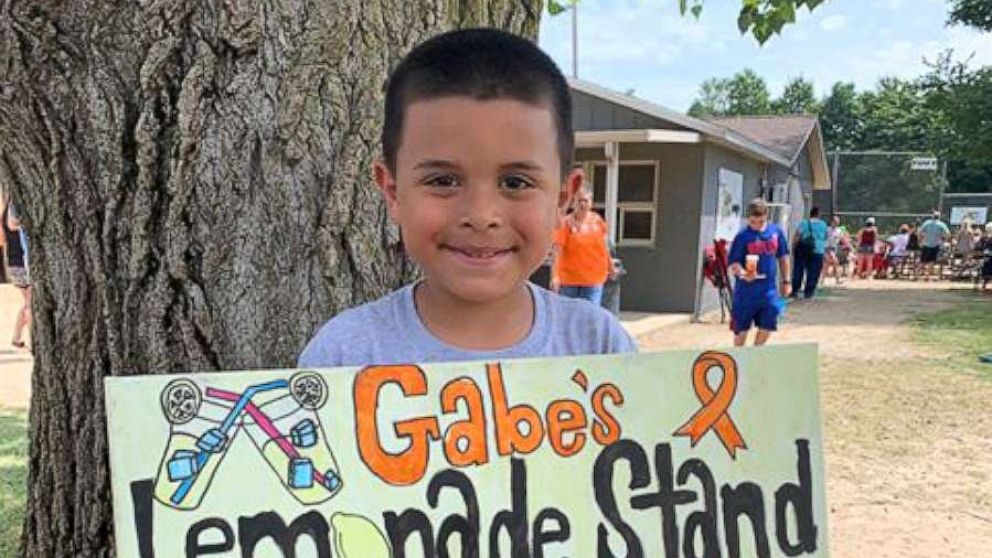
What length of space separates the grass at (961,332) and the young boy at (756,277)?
2.21m

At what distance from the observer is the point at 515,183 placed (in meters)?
1.28

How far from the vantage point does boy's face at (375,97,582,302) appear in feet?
4.12

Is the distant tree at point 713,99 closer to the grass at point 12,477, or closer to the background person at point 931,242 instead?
the background person at point 931,242

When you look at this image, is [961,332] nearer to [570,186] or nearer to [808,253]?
[808,253]

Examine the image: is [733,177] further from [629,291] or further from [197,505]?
[197,505]

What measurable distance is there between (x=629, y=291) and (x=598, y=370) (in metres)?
11.3

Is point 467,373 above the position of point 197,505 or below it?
above

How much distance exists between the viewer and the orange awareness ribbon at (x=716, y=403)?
126 cm

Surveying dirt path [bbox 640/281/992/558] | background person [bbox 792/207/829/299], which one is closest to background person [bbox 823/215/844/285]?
background person [bbox 792/207/829/299]

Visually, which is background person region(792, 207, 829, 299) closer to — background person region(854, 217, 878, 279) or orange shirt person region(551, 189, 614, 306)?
background person region(854, 217, 878, 279)

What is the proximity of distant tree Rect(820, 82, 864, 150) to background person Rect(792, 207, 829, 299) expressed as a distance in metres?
50.0

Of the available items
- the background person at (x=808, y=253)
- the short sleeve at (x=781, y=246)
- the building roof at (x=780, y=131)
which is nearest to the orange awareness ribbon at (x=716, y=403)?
the short sleeve at (x=781, y=246)

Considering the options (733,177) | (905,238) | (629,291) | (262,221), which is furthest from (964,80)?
(262,221)

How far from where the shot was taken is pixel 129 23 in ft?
5.03
